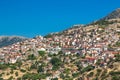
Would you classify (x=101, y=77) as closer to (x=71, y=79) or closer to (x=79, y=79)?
(x=79, y=79)

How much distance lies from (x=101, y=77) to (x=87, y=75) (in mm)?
9616

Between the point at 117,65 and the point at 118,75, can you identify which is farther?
the point at 117,65

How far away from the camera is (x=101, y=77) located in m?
175

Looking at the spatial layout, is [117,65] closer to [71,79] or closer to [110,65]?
[110,65]

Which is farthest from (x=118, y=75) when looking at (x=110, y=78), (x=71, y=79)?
(x=71, y=79)

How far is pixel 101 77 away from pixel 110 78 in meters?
8.07

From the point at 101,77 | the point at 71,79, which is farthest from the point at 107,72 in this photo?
the point at 71,79

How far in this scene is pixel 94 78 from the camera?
179m

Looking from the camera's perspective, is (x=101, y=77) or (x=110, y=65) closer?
(x=101, y=77)

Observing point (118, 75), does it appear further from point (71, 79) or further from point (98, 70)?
point (71, 79)

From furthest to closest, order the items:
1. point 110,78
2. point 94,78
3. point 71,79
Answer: point 71,79 < point 94,78 < point 110,78

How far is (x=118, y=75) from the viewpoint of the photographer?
169 m

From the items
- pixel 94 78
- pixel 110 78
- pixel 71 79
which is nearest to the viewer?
pixel 110 78

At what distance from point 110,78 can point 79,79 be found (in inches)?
776
